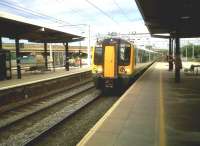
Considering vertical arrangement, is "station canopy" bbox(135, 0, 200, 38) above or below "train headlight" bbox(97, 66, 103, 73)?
above

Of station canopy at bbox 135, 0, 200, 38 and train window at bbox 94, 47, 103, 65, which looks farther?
train window at bbox 94, 47, 103, 65

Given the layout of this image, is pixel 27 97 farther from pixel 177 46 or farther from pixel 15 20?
pixel 177 46

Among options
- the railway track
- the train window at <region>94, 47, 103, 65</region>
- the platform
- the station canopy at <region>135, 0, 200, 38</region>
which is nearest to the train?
the train window at <region>94, 47, 103, 65</region>

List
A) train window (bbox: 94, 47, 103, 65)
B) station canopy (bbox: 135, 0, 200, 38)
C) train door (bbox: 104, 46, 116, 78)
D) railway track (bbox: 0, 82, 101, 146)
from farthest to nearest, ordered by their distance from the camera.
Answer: train window (bbox: 94, 47, 103, 65) → train door (bbox: 104, 46, 116, 78) → station canopy (bbox: 135, 0, 200, 38) → railway track (bbox: 0, 82, 101, 146)

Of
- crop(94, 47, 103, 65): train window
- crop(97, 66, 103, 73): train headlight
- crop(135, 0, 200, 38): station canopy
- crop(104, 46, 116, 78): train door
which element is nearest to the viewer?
crop(135, 0, 200, 38): station canopy

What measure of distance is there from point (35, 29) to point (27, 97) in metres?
7.00

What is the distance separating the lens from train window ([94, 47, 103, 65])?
1693 cm

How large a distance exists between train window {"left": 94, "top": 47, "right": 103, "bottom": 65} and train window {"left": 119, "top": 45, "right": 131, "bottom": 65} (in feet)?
3.33

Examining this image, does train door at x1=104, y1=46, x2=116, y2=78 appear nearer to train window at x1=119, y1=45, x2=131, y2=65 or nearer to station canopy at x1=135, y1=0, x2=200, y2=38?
train window at x1=119, y1=45, x2=131, y2=65

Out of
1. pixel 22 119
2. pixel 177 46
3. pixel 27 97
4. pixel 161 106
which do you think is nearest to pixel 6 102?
pixel 27 97

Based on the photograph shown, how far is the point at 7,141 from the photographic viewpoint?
8.59 meters

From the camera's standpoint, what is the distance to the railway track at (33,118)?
29.5 ft

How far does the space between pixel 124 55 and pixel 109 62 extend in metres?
0.93

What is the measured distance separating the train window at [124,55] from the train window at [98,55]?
102 cm
